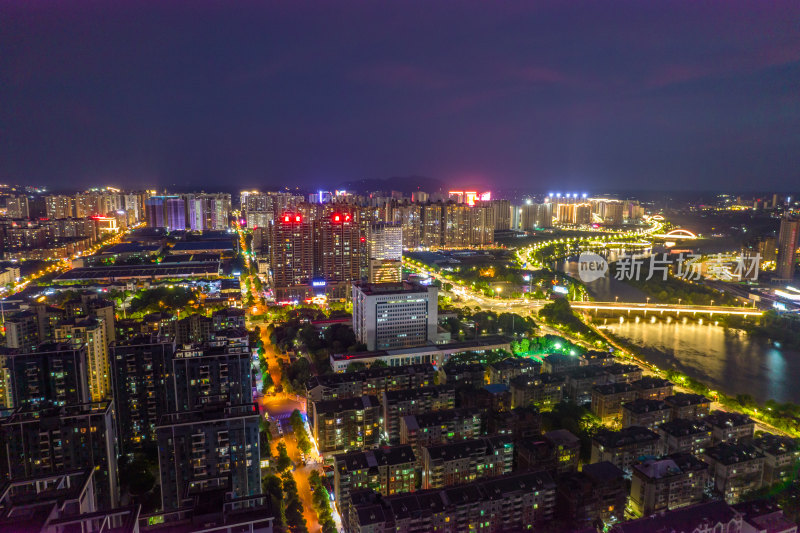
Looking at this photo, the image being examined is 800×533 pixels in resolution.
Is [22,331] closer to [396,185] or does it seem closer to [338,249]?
[338,249]

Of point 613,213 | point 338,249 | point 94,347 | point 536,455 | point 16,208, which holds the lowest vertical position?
point 536,455

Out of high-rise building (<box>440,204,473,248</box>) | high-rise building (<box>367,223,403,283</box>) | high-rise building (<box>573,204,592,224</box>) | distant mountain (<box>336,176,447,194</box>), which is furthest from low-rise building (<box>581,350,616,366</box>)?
distant mountain (<box>336,176,447,194</box>)

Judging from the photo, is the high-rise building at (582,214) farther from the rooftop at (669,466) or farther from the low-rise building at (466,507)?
the low-rise building at (466,507)

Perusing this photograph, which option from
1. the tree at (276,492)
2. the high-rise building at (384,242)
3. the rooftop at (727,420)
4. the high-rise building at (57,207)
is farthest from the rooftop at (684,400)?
the high-rise building at (57,207)

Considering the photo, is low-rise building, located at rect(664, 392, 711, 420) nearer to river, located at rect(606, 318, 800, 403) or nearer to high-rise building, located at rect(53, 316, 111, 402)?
river, located at rect(606, 318, 800, 403)

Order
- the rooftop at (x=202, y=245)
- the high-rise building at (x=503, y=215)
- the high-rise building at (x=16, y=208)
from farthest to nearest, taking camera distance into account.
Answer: the high-rise building at (x=503, y=215) < the high-rise building at (x=16, y=208) < the rooftop at (x=202, y=245)

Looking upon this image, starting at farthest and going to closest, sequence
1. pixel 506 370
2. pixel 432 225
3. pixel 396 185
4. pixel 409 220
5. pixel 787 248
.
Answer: pixel 396 185, pixel 432 225, pixel 409 220, pixel 787 248, pixel 506 370

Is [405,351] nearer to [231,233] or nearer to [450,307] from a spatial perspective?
[450,307]

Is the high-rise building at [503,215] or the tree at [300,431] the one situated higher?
the high-rise building at [503,215]

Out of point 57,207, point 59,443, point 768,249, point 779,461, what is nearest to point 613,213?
point 768,249
